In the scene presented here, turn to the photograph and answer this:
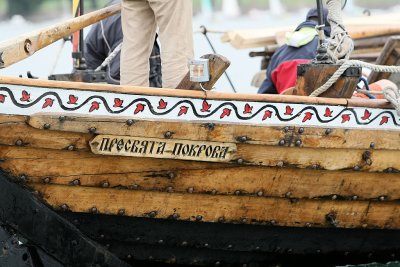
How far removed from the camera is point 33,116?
4.94m

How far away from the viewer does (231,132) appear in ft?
17.3

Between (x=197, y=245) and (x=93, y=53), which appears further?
(x=93, y=53)

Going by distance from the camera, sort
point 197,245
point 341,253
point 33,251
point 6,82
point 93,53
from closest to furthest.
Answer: point 6,82
point 33,251
point 197,245
point 341,253
point 93,53

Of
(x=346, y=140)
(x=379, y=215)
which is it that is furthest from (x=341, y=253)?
(x=346, y=140)

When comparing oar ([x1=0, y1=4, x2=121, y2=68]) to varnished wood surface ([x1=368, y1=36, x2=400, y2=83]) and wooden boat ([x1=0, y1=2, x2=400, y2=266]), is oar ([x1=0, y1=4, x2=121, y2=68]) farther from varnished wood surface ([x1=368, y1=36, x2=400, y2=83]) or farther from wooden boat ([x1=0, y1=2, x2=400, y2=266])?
varnished wood surface ([x1=368, y1=36, x2=400, y2=83])

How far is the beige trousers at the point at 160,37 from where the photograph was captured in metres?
5.91

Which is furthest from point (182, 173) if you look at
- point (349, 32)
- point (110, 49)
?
point (349, 32)

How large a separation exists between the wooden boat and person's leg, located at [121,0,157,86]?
3.80 ft

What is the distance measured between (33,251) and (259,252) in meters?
1.39

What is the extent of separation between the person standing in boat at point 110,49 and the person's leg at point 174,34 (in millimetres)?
1940

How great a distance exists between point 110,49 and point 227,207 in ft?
11.8

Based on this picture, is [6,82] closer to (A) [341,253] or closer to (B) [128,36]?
(B) [128,36]

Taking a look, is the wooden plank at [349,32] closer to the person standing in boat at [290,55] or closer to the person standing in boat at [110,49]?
the person standing in boat at [110,49]

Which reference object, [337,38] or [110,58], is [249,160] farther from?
[110,58]
